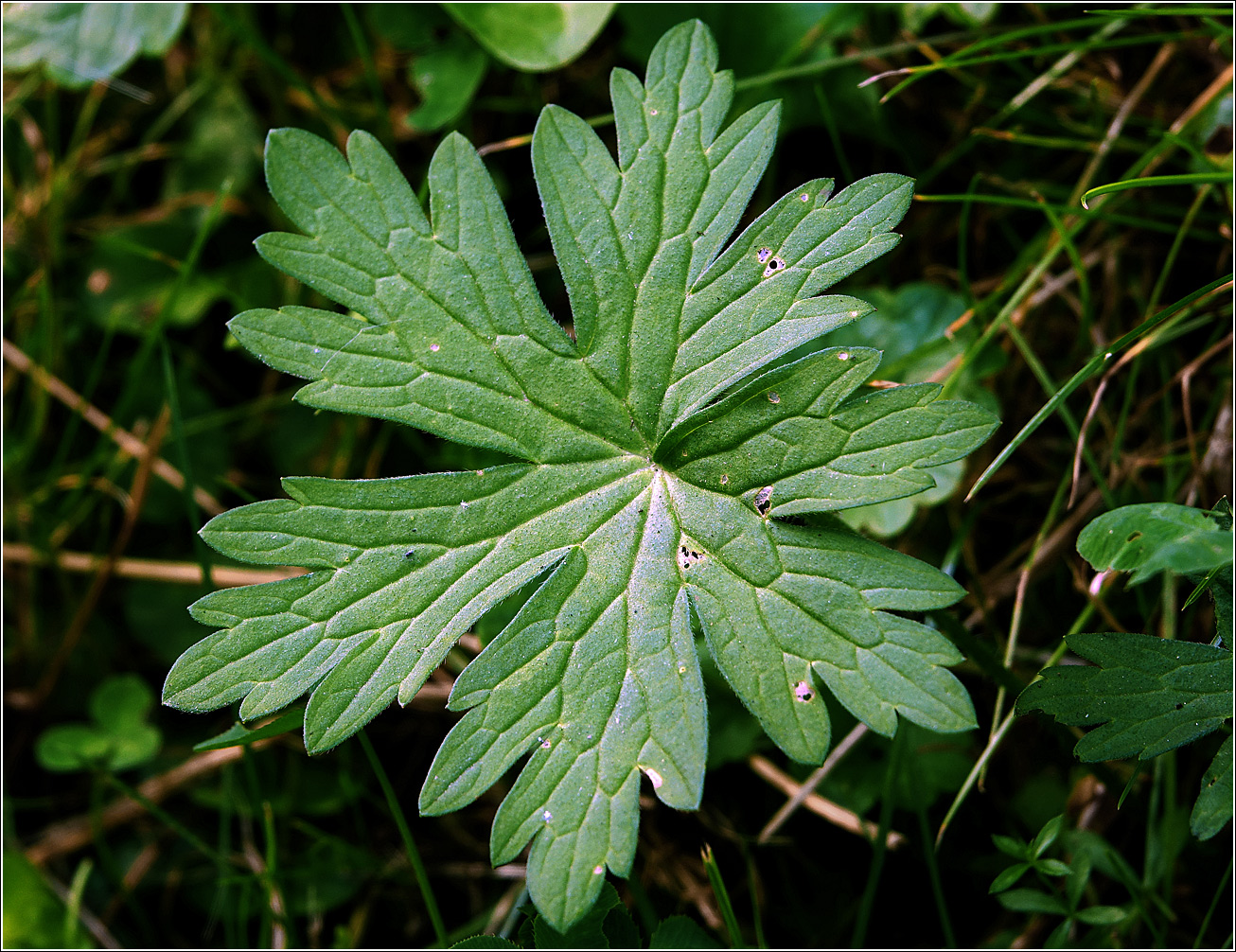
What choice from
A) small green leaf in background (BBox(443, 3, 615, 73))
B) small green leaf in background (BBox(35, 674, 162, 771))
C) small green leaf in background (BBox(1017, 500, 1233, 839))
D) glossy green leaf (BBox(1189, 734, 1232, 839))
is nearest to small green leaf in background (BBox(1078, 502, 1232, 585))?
small green leaf in background (BBox(1017, 500, 1233, 839))

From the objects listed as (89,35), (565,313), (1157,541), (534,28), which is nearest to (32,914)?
(565,313)

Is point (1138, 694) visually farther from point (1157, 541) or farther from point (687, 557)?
point (687, 557)

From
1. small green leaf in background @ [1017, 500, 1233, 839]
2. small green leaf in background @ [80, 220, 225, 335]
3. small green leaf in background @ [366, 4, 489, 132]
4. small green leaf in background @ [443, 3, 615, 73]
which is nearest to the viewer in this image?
small green leaf in background @ [1017, 500, 1233, 839]

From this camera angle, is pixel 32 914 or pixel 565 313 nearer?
pixel 32 914

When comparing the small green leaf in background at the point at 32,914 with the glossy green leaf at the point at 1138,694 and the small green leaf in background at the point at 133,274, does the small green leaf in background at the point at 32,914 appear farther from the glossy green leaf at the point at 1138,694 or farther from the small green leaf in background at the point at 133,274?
the glossy green leaf at the point at 1138,694

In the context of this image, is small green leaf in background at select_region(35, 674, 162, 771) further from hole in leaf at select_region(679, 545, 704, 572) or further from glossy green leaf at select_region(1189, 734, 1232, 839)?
glossy green leaf at select_region(1189, 734, 1232, 839)

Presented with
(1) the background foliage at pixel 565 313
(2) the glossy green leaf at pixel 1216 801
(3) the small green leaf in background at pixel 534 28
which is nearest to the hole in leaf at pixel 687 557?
(1) the background foliage at pixel 565 313
